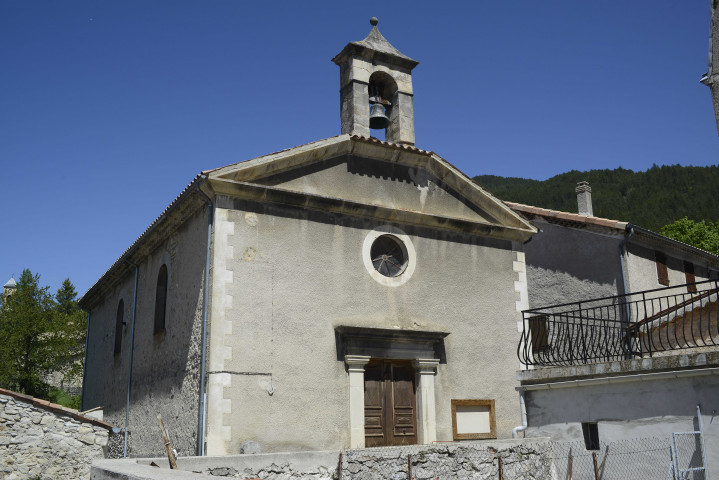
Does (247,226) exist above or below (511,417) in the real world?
above

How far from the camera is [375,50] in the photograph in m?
13.3

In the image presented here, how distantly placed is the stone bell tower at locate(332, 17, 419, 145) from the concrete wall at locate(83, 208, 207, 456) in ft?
11.8

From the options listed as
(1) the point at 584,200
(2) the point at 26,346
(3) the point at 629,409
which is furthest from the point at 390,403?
(2) the point at 26,346

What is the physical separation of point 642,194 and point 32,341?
137 ft

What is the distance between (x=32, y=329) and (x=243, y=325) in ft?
78.6

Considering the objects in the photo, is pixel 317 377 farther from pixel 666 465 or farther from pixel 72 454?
pixel 72 454

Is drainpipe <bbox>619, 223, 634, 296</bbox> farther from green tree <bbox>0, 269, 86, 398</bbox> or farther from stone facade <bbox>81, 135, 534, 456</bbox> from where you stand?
green tree <bbox>0, 269, 86, 398</bbox>

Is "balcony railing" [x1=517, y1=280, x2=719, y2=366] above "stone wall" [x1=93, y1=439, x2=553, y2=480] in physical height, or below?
above

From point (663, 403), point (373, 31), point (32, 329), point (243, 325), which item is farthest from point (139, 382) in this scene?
point (32, 329)

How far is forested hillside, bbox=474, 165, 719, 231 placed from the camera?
4684 cm

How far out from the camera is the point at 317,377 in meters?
11.2

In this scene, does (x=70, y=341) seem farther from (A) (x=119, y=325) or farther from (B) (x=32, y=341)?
(A) (x=119, y=325)

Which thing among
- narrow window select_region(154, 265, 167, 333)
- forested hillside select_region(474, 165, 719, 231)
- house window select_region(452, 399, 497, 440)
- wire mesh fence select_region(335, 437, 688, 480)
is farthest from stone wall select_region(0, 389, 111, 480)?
forested hillside select_region(474, 165, 719, 231)

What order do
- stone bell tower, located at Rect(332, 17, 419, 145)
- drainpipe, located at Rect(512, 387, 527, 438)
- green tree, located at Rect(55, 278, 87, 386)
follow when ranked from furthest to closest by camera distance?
green tree, located at Rect(55, 278, 87, 386) < stone bell tower, located at Rect(332, 17, 419, 145) < drainpipe, located at Rect(512, 387, 527, 438)
